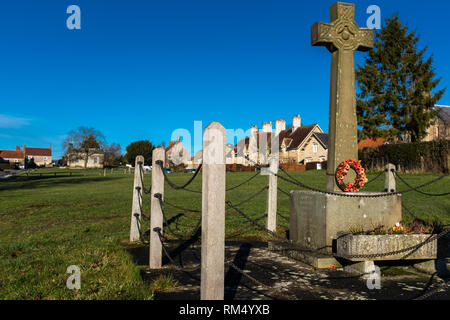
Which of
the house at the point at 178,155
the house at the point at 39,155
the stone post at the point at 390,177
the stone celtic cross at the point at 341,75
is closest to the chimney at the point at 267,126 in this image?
the house at the point at 178,155

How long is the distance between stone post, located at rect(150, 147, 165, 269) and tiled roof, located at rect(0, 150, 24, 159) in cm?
14213

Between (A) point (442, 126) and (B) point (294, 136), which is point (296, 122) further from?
(A) point (442, 126)

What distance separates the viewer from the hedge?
78.3 ft

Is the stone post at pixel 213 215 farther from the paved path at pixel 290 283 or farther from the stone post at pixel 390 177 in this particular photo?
the stone post at pixel 390 177

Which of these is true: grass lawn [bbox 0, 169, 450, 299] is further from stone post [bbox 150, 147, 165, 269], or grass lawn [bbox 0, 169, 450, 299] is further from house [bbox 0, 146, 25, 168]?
house [bbox 0, 146, 25, 168]

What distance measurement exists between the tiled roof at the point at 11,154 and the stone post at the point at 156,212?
466 ft

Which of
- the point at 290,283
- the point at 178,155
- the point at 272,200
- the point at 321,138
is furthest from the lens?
the point at 178,155

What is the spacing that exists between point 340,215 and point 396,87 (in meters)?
32.1

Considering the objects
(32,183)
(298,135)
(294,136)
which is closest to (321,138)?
(298,135)

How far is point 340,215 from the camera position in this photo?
5.30 metres

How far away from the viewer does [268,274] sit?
467 cm

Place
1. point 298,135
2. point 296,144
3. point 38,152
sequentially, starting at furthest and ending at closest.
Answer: point 38,152, point 298,135, point 296,144

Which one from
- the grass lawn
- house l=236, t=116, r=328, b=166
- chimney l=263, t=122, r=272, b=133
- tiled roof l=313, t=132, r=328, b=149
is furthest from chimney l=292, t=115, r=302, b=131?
the grass lawn
